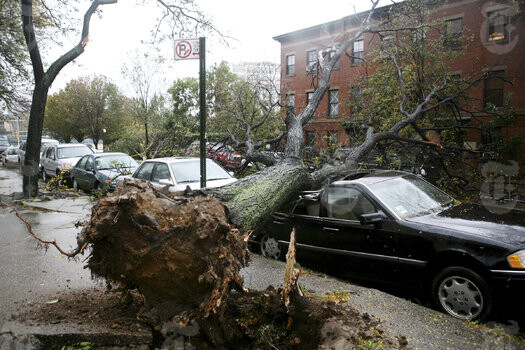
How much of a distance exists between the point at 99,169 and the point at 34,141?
2012 millimetres

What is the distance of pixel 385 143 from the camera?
29.5 feet

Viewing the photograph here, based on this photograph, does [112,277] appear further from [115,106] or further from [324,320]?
[115,106]

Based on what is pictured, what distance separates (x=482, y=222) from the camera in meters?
4.14

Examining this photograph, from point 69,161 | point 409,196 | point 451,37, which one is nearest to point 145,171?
point 409,196

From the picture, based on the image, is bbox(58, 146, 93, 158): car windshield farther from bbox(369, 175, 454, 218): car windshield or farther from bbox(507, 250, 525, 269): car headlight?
bbox(507, 250, 525, 269): car headlight

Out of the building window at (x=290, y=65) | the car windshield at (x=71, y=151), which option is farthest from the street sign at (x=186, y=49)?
the building window at (x=290, y=65)

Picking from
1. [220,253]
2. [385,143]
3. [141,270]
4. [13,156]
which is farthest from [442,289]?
[13,156]

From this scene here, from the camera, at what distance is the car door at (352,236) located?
438cm

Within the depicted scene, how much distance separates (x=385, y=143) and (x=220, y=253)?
710cm

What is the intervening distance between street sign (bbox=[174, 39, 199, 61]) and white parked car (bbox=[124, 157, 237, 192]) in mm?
2584

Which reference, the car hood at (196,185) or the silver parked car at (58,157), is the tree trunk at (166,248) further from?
the silver parked car at (58,157)

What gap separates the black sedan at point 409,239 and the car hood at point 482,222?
0.01 meters

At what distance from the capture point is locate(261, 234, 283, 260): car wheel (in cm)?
570

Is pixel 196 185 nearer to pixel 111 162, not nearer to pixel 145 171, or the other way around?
pixel 145 171
